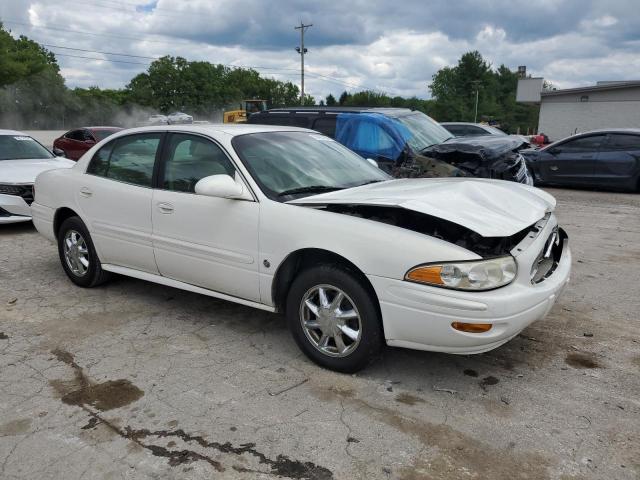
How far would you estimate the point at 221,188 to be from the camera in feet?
12.2

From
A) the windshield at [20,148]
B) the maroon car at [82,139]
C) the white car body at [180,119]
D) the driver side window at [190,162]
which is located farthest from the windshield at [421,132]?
the white car body at [180,119]

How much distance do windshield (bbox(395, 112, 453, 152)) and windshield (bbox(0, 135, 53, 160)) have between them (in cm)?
591

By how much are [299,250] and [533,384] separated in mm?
1659

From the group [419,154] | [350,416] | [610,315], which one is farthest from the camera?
[419,154]

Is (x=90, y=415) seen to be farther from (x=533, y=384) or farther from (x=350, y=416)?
(x=533, y=384)

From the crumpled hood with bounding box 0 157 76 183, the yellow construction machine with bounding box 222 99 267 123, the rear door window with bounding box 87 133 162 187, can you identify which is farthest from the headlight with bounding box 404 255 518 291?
the yellow construction machine with bounding box 222 99 267 123

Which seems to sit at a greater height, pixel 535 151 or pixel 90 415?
pixel 535 151

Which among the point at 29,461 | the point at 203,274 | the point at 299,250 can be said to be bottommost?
the point at 29,461

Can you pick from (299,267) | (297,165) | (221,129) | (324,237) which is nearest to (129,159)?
(221,129)

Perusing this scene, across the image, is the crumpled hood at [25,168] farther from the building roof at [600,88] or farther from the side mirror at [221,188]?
the building roof at [600,88]

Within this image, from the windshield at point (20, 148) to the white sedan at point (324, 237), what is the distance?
464 cm

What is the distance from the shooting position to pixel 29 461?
2.66 meters

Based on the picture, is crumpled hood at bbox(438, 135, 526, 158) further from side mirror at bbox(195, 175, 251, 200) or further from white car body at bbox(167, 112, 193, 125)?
white car body at bbox(167, 112, 193, 125)

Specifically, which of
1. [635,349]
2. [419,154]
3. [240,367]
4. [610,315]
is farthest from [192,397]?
[419,154]
